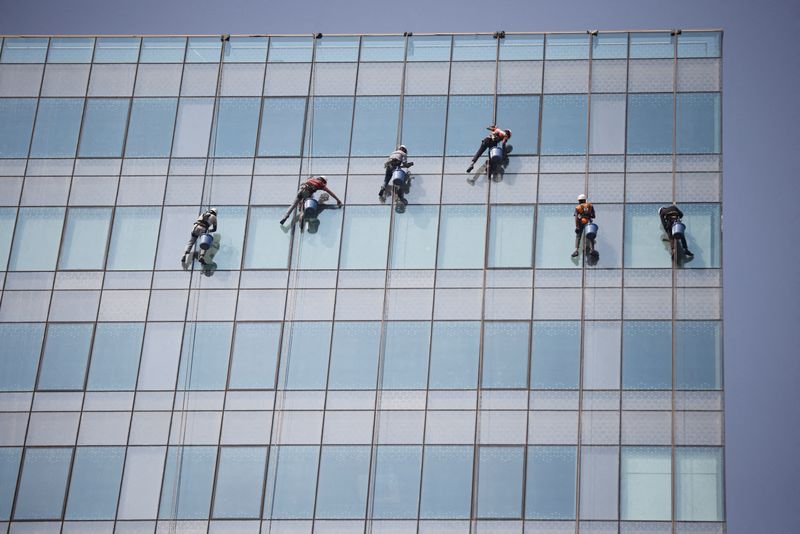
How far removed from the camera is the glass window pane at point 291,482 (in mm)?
46062

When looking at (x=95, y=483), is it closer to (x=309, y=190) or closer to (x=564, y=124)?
(x=309, y=190)

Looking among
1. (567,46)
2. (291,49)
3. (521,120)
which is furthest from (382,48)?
(567,46)

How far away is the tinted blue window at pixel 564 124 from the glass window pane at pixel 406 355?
7811 mm

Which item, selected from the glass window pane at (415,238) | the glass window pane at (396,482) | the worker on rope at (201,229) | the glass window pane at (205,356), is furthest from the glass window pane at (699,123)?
the glass window pane at (205,356)

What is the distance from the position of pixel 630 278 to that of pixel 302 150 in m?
12.3

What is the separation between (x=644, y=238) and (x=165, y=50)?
1870 centimetres

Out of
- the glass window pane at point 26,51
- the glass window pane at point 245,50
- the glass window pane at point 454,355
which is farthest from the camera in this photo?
the glass window pane at point 26,51

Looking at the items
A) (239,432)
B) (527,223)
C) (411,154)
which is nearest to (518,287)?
(527,223)

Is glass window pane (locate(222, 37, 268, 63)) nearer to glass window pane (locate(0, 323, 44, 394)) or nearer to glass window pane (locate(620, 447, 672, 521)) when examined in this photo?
glass window pane (locate(0, 323, 44, 394))

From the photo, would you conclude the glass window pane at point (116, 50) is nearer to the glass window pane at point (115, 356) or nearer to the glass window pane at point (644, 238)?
the glass window pane at point (115, 356)

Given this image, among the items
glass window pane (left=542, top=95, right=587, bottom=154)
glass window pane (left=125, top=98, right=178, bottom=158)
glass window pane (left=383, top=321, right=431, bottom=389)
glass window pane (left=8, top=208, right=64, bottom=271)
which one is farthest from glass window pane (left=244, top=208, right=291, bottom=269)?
glass window pane (left=542, top=95, right=587, bottom=154)

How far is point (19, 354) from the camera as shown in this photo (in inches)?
1946

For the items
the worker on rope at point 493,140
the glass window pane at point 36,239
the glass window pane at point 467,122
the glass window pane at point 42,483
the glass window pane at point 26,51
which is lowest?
the glass window pane at point 42,483

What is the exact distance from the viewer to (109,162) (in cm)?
5200
